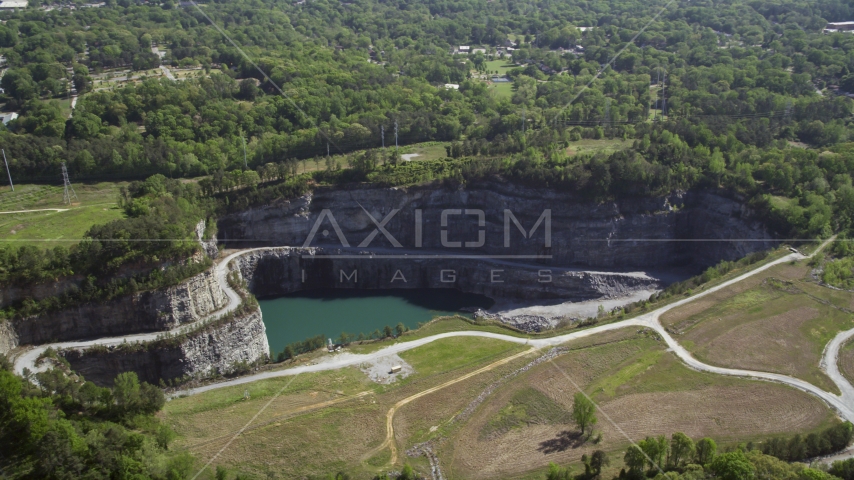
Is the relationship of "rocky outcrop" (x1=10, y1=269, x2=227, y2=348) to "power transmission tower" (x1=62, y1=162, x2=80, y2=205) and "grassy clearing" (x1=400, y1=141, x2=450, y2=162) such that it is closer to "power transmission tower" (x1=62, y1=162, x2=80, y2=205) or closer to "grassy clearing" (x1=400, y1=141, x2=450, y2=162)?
"power transmission tower" (x1=62, y1=162, x2=80, y2=205)

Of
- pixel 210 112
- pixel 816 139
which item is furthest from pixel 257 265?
pixel 816 139

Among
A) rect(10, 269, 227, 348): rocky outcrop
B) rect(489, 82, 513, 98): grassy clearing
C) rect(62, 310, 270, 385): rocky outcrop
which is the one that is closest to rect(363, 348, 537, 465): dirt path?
rect(62, 310, 270, 385): rocky outcrop

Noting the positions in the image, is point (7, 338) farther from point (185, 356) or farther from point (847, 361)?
point (847, 361)

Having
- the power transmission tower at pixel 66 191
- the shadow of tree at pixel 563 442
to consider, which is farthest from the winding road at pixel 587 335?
the power transmission tower at pixel 66 191

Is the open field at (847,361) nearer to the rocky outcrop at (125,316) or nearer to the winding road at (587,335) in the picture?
the winding road at (587,335)

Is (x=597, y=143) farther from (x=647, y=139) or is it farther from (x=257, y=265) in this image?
(x=257, y=265)
